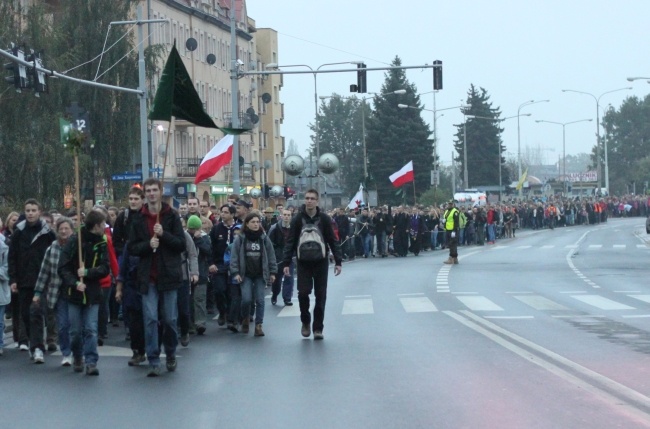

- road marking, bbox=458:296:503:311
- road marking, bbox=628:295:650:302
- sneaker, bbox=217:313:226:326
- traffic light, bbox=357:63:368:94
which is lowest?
road marking, bbox=628:295:650:302

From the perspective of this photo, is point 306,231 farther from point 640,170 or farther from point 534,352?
point 640,170

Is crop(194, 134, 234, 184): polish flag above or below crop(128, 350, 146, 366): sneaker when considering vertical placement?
above

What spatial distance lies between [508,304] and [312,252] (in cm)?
700

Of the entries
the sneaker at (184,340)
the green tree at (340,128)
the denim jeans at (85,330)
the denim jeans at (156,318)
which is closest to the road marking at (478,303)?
the sneaker at (184,340)

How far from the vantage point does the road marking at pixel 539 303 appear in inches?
846

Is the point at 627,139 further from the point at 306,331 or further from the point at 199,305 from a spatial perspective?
the point at 306,331

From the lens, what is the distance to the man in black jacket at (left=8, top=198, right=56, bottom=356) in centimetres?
1570

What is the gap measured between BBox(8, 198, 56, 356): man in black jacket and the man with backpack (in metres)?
3.03

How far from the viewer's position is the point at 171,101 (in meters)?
15.4

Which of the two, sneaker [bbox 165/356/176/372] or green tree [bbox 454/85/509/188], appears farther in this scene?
green tree [bbox 454/85/509/188]

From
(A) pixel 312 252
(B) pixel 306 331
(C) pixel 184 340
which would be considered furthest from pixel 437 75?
(C) pixel 184 340

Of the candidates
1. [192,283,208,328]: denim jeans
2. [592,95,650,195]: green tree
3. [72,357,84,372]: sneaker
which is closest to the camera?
A: [72,357,84,372]: sneaker

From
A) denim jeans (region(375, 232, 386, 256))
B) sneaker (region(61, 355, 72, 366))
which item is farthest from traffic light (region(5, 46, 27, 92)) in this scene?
denim jeans (region(375, 232, 386, 256))

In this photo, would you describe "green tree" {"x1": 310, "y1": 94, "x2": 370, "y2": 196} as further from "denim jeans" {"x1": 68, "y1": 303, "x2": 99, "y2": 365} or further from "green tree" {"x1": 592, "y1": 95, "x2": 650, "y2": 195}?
"denim jeans" {"x1": 68, "y1": 303, "x2": 99, "y2": 365}
